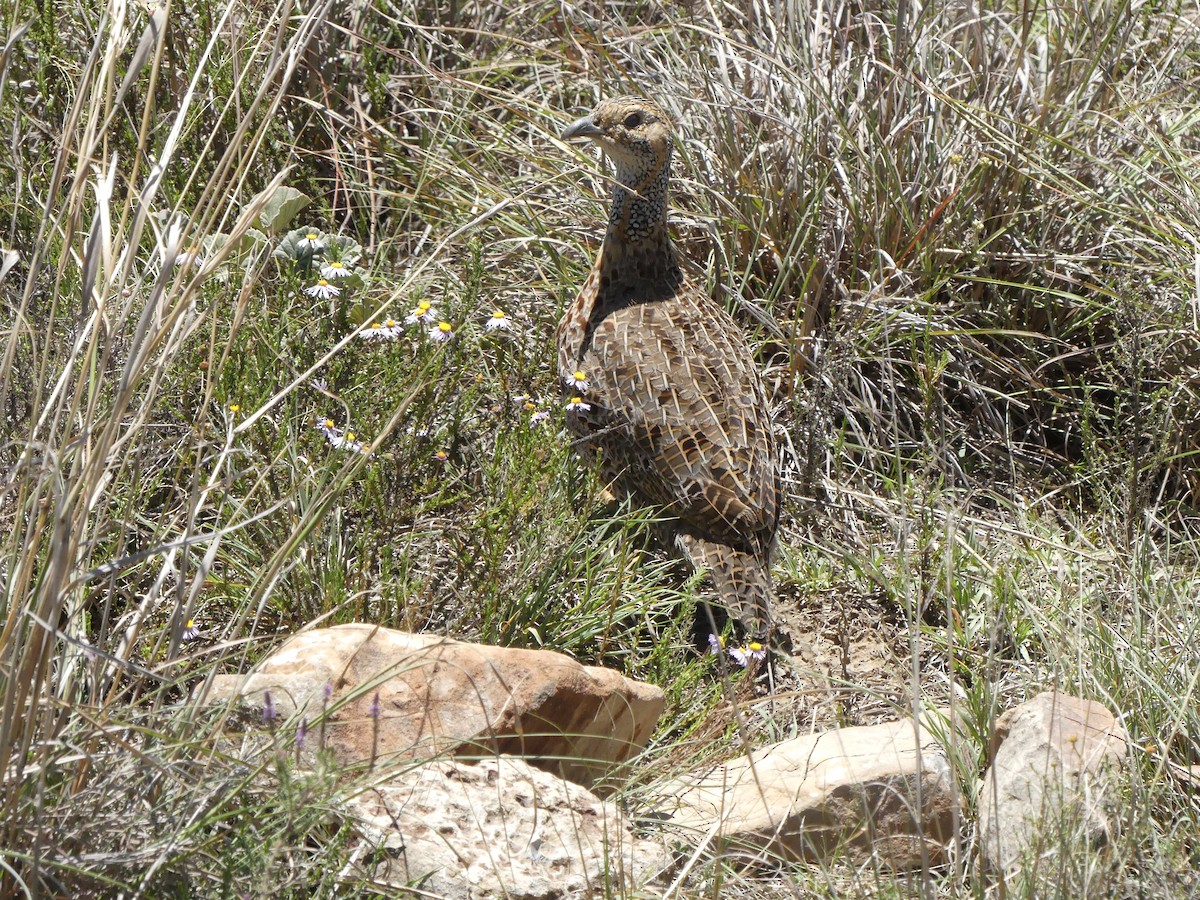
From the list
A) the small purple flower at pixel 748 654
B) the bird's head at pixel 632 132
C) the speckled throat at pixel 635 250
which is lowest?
the small purple flower at pixel 748 654

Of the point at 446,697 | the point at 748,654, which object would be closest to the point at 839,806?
the point at 748,654

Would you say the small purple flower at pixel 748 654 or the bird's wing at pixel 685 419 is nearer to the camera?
the small purple flower at pixel 748 654

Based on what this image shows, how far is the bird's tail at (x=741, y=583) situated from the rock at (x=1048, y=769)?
3.13ft

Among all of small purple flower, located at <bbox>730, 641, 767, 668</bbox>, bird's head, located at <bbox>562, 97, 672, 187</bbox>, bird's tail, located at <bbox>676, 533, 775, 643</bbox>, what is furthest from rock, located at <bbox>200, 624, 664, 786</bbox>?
bird's head, located at <bbox>562, 97, 672, 187</bbox>

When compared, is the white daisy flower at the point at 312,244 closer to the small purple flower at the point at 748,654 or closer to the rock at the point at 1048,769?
the small purple flower at the point at 748,654


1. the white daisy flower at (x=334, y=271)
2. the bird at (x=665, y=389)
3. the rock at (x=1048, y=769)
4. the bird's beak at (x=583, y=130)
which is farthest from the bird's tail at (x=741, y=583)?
the bird's beak at (x=583, y=130)

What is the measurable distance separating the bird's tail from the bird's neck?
1.05 metres

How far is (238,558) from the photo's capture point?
11.7 feet

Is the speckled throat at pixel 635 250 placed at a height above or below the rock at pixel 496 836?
above

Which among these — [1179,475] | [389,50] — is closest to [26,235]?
[389,50]

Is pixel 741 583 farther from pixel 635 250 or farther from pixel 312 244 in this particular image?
pixel 312 244

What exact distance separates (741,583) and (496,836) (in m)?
1.56

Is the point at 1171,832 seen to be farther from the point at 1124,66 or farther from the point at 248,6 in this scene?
the point at 248,6

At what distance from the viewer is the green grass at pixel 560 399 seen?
252 cm
